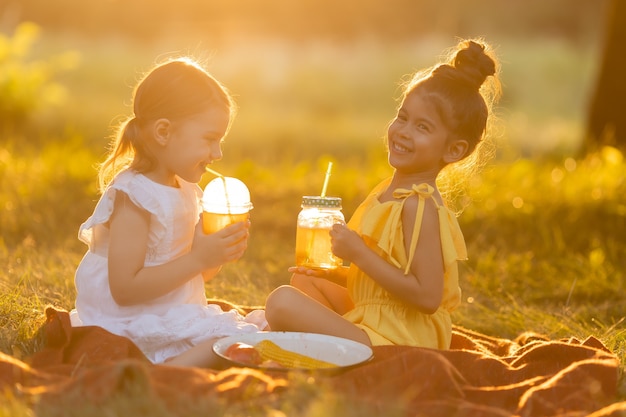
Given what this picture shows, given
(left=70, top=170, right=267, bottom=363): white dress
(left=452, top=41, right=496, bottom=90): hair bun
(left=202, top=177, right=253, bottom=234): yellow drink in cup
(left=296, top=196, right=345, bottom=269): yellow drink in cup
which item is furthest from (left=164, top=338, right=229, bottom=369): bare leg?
(left=452, top=41, right=496, bottom=90): hair bun

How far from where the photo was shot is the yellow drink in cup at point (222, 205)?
3.60 m

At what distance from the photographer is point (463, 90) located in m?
3.84

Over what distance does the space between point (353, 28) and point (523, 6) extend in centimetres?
574

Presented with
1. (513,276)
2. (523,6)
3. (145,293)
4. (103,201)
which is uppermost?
(523,6)

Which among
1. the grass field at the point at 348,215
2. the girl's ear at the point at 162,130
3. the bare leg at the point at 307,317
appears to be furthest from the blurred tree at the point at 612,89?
the girl's ear at the point at 162,130

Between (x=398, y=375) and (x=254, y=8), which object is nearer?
(x=398, y=375)

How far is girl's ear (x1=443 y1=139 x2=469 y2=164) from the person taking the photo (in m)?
3.85

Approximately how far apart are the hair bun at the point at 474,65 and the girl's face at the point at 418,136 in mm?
209


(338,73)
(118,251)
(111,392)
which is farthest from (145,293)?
(338,73)

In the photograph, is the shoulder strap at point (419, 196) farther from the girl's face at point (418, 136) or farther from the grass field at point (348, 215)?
the grass field at point (348, 215)

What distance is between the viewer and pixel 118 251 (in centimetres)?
358

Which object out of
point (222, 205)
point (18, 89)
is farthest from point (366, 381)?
point (18, 89)

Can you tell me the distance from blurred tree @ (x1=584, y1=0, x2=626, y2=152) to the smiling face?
5.68 m

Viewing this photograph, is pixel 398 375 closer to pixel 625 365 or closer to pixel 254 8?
pixel 625 365
